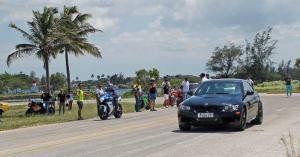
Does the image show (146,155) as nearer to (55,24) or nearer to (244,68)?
(55,24)

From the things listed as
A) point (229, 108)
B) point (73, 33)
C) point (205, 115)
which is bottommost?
point (205, 115)

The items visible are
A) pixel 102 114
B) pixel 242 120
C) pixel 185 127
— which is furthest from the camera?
pixel 102 114

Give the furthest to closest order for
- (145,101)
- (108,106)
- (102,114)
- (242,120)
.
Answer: (145,101), (108,106), (102,114), (242,120)

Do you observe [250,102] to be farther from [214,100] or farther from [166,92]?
[166,92]

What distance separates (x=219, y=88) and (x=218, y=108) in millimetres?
1612

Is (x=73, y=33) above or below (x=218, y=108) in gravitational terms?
above

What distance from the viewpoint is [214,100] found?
54.6ft

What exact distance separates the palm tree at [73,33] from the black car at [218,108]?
29806 millimetres

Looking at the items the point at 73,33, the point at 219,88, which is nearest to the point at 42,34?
the point at 73,33

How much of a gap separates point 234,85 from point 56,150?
677cm

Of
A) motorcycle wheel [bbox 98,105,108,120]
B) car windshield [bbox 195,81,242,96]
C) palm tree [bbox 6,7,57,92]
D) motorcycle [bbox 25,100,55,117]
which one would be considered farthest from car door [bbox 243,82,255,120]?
palm tree [bbox 6,7,57,92]

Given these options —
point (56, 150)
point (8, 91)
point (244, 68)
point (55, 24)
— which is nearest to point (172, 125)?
point (56, 150)

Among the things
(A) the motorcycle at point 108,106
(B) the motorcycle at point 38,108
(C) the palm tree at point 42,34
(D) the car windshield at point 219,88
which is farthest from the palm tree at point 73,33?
(D) the car windshield at point 219,88

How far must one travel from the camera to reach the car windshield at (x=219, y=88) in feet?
58.1
